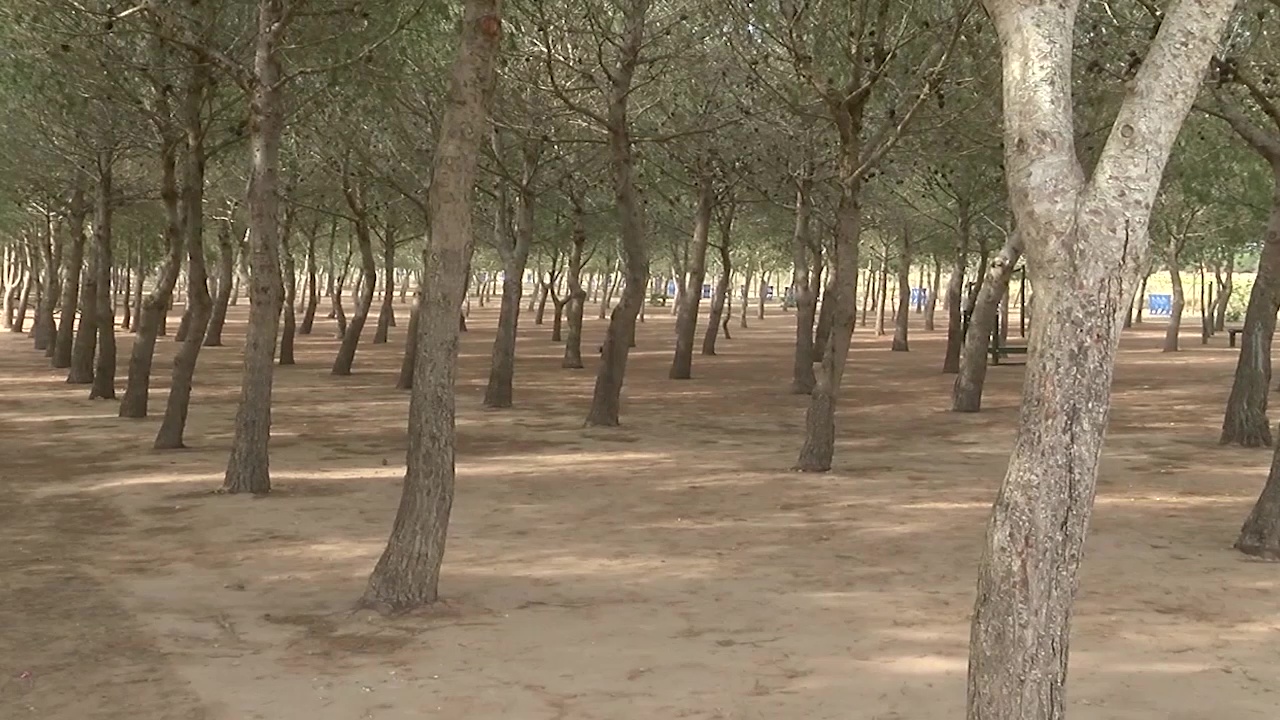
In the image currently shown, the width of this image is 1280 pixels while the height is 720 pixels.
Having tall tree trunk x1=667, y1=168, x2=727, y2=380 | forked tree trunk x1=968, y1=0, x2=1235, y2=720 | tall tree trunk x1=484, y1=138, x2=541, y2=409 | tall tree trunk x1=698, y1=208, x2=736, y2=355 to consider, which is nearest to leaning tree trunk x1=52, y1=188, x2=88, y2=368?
tall tree trunk x1=484, y1=138, x2=541, y2=409

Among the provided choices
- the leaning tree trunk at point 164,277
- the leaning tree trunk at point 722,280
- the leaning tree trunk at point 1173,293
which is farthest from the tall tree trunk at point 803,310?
the leaning tree trunk at point 1173,293

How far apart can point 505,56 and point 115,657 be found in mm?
13327

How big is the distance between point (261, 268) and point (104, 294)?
1090 cm

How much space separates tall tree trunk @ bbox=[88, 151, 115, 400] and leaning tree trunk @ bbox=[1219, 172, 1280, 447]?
17.3m

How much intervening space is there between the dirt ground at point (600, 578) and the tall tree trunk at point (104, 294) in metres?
2.81

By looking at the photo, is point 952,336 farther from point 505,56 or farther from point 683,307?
point 505,56

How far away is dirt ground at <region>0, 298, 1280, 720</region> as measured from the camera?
7324 mm

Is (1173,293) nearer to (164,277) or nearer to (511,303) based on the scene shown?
(511,303)

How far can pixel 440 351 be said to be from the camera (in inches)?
354

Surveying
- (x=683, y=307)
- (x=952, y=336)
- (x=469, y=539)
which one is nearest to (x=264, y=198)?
(x=469, y=539)

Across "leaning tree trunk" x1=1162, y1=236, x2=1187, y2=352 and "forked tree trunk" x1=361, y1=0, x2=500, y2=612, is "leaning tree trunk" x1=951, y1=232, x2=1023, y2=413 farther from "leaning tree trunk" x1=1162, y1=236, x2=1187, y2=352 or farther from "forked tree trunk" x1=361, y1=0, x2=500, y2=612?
"leaning tree trunk" x1=1162, y1=236, x2=1187, y2=352

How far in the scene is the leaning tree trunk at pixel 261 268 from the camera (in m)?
13.4

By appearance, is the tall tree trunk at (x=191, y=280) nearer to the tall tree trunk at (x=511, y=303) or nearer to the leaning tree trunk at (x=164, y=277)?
the leaning tree trunk at (x=164, y=277)

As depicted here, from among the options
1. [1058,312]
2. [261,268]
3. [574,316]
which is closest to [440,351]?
[1058,312]
